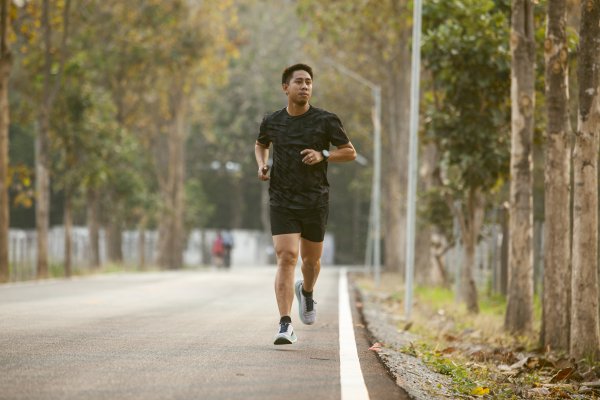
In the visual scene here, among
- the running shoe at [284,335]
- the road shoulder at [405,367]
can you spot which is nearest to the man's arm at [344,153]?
the running shoe at [284,335]

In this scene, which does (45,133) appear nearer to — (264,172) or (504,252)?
(504,252)

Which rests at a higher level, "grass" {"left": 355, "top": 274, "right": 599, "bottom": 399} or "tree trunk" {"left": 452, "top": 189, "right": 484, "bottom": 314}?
"tree trunk" {"left": 452, "top": 189, "right": 484, "bottom": 314}

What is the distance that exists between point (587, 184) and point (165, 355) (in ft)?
17.9

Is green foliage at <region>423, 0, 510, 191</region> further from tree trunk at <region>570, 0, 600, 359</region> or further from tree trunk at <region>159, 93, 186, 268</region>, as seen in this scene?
tree trunk at <region>159, 93, 186, 268</region>

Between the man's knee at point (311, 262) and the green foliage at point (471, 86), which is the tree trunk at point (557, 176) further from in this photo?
the green foliage at point (471, 86)

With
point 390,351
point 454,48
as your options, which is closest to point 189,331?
point 390,351

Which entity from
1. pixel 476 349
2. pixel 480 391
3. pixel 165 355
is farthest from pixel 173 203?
pixel 480 391

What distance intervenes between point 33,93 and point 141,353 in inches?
1100

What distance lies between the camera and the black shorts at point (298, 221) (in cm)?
943

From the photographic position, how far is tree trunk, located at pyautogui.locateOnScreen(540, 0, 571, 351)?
13492 mm

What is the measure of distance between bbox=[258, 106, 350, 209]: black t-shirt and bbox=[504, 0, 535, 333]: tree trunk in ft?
20.8

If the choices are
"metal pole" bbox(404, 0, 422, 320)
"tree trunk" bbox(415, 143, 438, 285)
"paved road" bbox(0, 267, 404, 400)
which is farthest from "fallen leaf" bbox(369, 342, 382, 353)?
"tree trunk" bbox(415, 143, 438, 285)

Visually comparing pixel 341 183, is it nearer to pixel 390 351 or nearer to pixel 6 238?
pixel 6 238

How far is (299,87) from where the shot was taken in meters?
9.34
